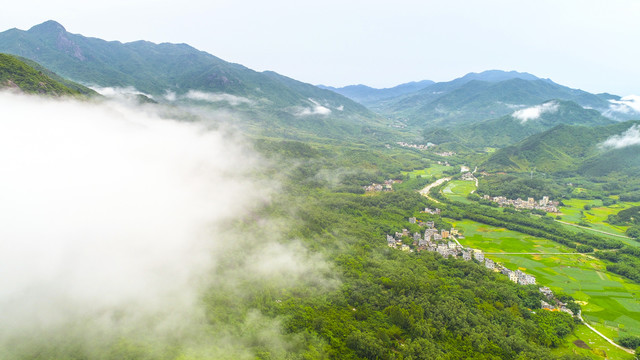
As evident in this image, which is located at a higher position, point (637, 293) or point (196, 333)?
point (637, 293)

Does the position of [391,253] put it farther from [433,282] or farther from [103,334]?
[103,334]

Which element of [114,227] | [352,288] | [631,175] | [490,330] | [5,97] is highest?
[631,175]

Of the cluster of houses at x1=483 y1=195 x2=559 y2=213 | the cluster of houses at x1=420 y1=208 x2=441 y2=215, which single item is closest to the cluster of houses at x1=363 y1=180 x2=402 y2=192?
the cluster of houses at x1=420 y1=208 x2=441 y2=215

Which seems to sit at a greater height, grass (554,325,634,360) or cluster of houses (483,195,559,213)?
cluster of houses (483,195,559,213)

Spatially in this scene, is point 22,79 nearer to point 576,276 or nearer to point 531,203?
point 576,276

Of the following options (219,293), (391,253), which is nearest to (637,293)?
(391,253)

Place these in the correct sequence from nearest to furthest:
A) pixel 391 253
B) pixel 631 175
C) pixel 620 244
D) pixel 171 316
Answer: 1. pixel 171 316
2. pixel 391 253
3. pixel 620 244
4. pixel 631 175

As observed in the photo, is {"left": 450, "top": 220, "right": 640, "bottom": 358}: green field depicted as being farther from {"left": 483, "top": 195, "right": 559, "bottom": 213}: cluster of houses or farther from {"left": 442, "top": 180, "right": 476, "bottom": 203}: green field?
{"left": 442, "top": 180, "right": 476, "bottom": 203}: green field

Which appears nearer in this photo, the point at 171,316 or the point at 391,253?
the point at 171,316
